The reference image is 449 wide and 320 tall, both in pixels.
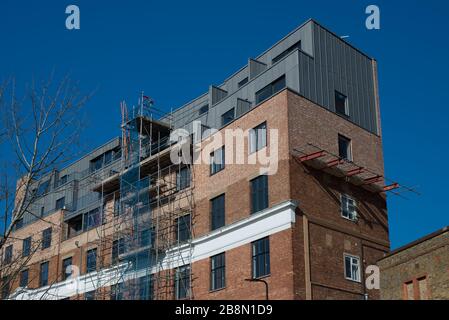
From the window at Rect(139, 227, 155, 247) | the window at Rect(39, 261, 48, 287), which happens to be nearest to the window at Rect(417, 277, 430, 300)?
the window at Rect(139, 227, 155, 247)

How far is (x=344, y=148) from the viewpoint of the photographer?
121 feet

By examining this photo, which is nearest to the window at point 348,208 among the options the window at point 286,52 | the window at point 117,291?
the window at point 286,52

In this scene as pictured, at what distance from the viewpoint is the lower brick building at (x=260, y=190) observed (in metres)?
32.6

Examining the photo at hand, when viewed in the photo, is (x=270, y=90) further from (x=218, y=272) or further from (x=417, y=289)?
(x=417, y=289)

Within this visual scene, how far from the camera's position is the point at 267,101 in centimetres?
3503

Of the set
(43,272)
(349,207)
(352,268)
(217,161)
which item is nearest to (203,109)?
(217,161)

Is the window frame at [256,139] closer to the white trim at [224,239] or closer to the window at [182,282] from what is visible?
the white trim at [224,239]

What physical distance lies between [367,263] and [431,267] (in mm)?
5099

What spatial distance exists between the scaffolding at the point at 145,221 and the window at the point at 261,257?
5200 millimetres

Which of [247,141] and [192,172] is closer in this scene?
[247,141]

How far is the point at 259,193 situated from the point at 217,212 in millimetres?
3526
